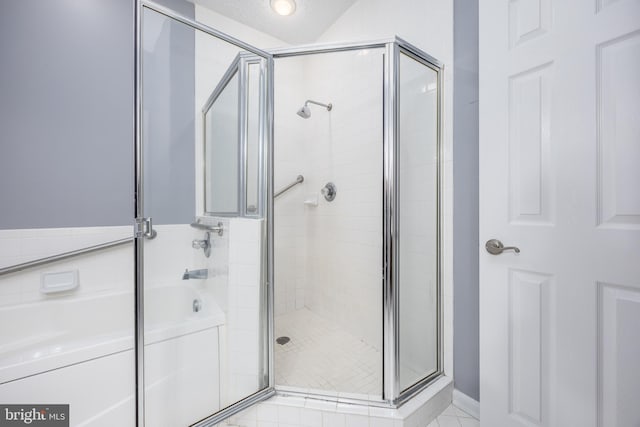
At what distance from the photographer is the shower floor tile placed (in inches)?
46.7

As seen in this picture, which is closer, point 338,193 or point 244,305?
point 244,305

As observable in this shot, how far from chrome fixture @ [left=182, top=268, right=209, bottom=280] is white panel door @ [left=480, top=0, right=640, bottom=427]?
1.24m

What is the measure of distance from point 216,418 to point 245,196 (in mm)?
960

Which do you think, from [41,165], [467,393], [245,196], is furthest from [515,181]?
[41,165]

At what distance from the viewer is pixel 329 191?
6.29 feet

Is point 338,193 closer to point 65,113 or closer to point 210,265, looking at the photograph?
point 210,265

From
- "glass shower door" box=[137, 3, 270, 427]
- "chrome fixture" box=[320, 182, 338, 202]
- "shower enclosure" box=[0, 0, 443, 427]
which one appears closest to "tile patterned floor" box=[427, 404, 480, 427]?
"shower enclosure" box=[0, 0, 443, 427]

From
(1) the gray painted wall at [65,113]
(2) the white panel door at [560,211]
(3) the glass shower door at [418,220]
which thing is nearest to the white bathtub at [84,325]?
(1) the gray painted wall at [65,113]

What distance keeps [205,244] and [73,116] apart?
114 cm

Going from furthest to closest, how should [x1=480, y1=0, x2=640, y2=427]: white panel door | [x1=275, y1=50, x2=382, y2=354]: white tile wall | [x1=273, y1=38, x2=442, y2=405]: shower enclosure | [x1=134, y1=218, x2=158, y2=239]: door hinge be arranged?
[x1=275, y1=50, x2=382, y2=354]: white tile wall < [x1=273, y1=38, x2=442, y2=405]: shower enclosure < [x1=134, y1=218, x2=158, y2=239]: door hinge < [x1=480, y1=0, x2=640, y2=427]: white panel door

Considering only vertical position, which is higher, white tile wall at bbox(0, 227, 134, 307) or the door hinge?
the door hinge

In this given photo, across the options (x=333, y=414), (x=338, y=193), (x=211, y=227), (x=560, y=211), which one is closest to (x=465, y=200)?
(x=560, y=211)

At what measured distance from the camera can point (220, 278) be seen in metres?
1.12

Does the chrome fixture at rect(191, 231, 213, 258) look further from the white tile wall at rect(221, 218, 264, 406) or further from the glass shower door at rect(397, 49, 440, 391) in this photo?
the glass shower door at rect(397, 49, 440, 391)
